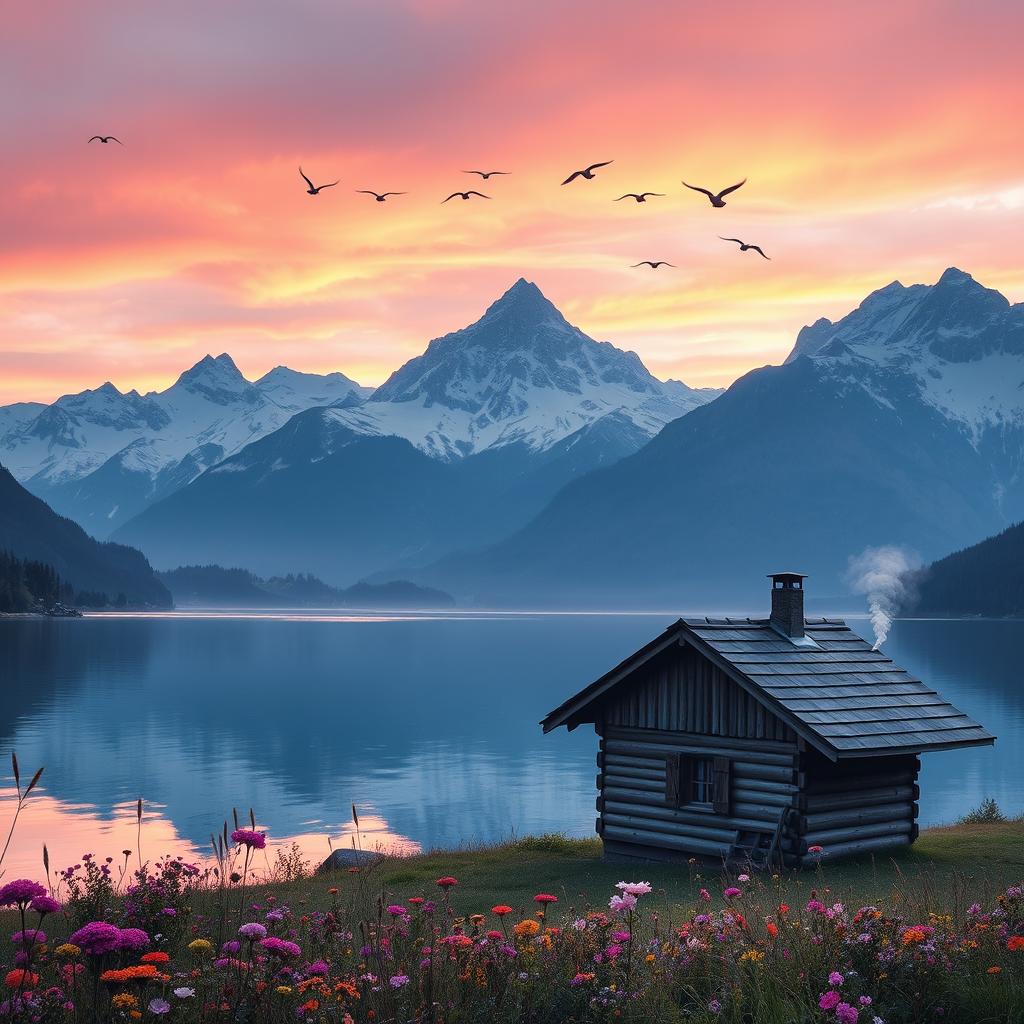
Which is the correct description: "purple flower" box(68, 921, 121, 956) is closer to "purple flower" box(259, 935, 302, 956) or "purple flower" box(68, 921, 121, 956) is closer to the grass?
"purple flower" box(259, 935, 302, 956)

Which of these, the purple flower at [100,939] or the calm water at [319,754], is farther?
the calm water at [319,754]

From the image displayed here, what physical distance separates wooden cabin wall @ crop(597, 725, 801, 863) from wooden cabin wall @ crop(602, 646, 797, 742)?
0.19 metres

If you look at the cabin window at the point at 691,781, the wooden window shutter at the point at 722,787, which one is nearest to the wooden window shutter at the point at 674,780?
the cabin window at the point at 691,781

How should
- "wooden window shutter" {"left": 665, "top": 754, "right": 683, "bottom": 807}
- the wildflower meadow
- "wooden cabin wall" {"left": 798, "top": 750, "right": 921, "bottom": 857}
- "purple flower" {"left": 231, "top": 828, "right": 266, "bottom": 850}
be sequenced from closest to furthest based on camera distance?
the wildflower meadow, "purple flower" {"left": 231, "top": 828, "right": 266, "bottom": 850}, "wooden cabin wall" {"left": 798, "top": 750, "right": 921, "bottom": 857}, "wooden window shutter" {"left": 665, "top": 754, "right": 683, "bottom": 807}

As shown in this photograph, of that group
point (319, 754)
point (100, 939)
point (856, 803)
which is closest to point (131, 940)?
point (100, 939)

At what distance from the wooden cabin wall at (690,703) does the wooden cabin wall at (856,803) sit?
1.29 m

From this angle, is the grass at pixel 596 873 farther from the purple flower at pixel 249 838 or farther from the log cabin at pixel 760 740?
the purple flower at pixel 249 838

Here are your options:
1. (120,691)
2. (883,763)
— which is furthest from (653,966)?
(120,691)

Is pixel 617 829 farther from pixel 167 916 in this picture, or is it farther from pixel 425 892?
pixel 167 916

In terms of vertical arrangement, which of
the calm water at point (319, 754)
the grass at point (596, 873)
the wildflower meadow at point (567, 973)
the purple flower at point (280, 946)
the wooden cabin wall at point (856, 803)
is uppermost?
the purple flower at point (280, 946)

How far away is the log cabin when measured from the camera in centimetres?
2792

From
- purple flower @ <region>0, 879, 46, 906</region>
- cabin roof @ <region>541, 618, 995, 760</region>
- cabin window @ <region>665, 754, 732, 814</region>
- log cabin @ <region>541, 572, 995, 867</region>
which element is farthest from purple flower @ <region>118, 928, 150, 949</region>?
cabin window @ <region>665, 754, 732, 814</region>

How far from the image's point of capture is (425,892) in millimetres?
26828

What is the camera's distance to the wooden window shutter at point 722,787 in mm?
28781
